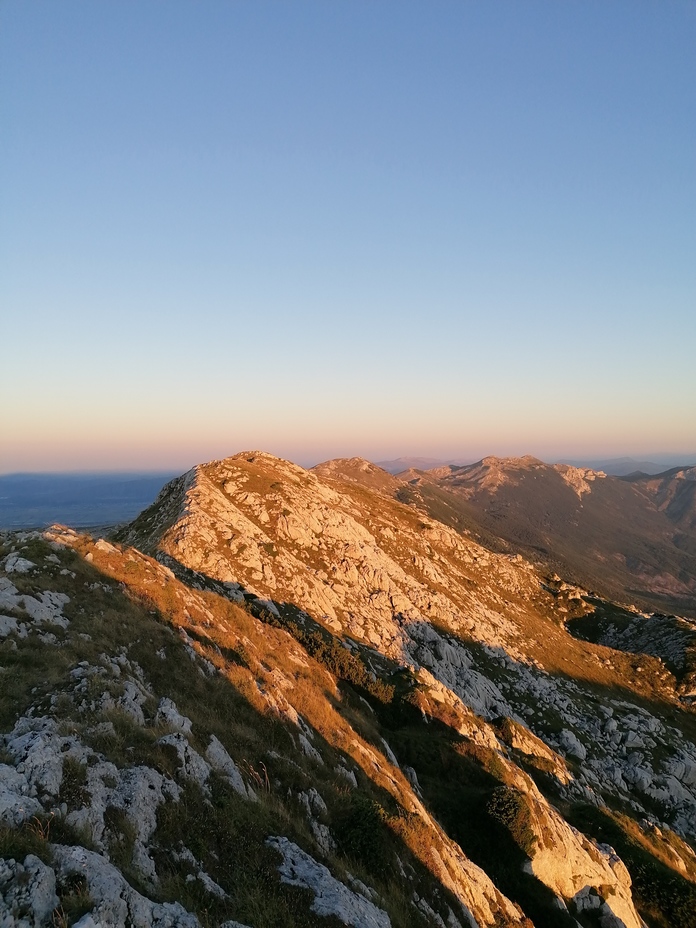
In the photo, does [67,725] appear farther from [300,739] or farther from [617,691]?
[617,691]

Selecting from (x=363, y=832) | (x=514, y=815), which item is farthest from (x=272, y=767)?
(x=514, y=815)

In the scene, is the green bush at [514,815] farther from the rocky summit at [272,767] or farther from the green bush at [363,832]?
the green bush at [363,832]

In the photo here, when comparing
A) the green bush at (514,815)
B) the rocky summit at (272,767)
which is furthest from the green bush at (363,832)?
the green bush at (514,815)

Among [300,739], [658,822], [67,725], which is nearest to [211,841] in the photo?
[67,725]

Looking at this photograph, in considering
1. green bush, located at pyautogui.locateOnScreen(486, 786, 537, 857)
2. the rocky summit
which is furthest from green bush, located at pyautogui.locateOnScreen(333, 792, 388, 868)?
green bush, located at pyautogui.locateOnScreen(486, 786, 537, 857)

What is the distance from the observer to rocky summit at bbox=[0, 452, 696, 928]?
1029 cm

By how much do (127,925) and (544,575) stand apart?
136423 millimetres

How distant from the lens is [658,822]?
47594mm

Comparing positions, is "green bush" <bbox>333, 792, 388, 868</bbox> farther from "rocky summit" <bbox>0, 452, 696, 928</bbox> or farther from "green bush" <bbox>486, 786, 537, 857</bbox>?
"green bush" <bbox>486, 786, 537, 857</bbox>

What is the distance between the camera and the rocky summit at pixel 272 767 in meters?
10.3

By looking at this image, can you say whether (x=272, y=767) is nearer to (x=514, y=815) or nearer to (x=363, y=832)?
(x=363, y=832)

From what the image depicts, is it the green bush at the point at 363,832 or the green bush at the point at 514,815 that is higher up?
the green bush at the point at 363,832

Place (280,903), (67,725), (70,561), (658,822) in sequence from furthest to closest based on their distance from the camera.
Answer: (658,822) → (70,561) → (67,725) → (280,903)

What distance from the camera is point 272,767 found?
16781 mm
